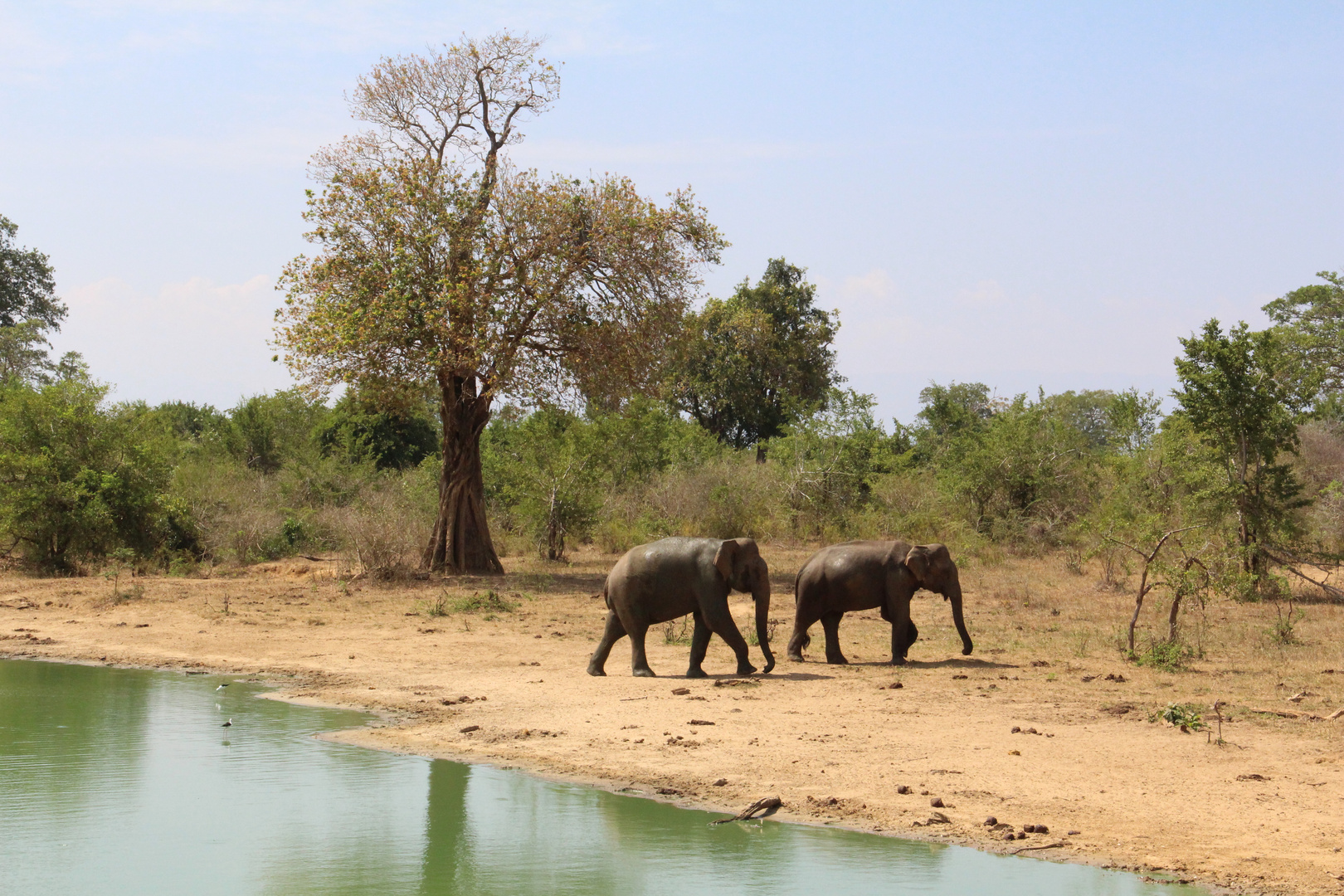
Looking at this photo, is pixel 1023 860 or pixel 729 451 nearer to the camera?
pixel 1023 860

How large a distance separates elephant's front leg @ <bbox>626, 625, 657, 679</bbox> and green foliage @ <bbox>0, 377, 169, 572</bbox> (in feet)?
45.4

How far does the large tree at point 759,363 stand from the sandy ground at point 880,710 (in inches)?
1064

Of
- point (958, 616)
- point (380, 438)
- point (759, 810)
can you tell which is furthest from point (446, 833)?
point (380, 438)

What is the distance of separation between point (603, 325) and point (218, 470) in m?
12.8

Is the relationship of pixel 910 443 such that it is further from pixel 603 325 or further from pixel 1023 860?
pixel 1023 860

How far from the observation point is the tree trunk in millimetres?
23188

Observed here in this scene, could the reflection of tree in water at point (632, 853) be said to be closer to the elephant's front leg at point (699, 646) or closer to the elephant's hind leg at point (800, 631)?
the elephant's front leg at point (699, 646)

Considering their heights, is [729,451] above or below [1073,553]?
above

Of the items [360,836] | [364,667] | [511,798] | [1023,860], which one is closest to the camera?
[1023,860]

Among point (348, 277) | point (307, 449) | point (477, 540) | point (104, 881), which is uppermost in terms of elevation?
point (348, 277)

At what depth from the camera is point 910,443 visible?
124ft

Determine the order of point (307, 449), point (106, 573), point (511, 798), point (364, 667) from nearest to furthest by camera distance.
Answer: point (511, 798), point (364, 667), point (106, 573), point (307, 449)

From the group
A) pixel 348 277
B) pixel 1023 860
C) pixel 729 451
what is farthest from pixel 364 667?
pixel 729 451

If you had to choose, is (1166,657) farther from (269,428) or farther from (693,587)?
(269,428)
